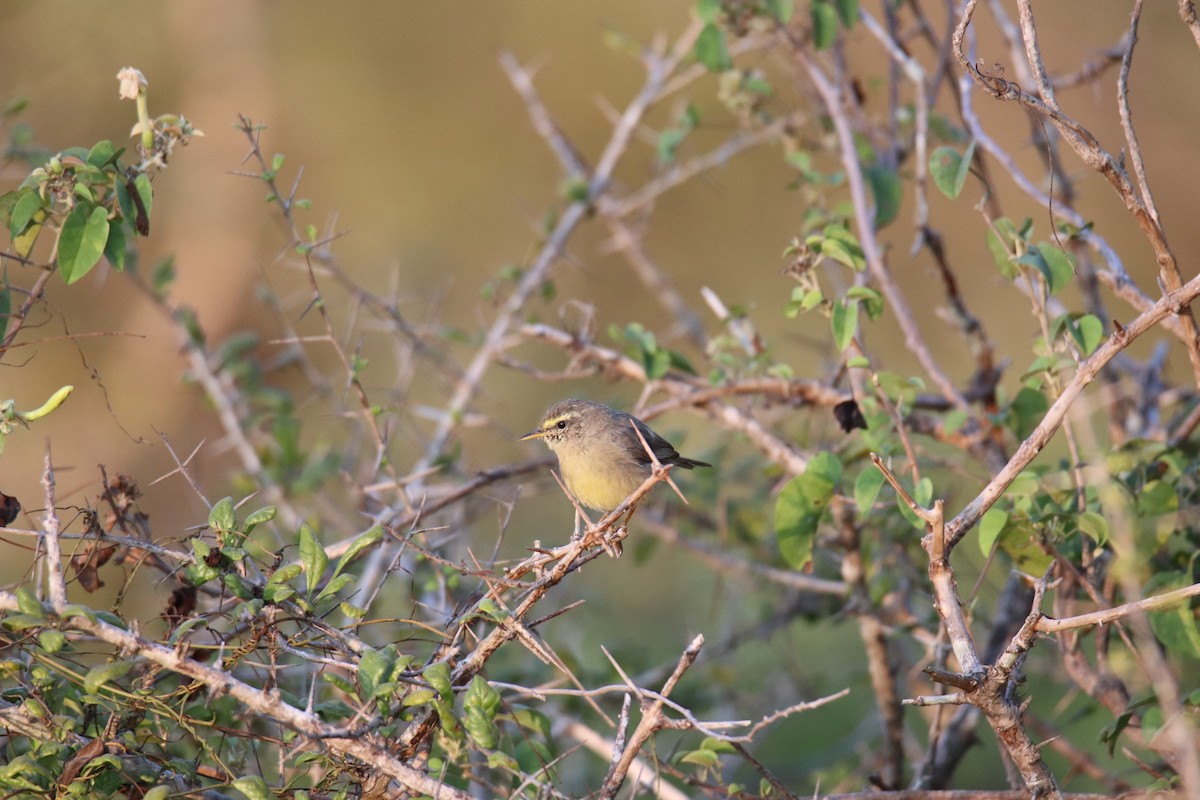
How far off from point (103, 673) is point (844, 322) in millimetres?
2753

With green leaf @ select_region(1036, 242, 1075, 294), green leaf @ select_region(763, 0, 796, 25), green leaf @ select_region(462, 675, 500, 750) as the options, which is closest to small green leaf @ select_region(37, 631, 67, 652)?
green leaf @ select_region(462, 675, 500, 750)

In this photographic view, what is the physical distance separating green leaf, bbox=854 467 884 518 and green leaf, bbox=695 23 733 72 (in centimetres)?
233

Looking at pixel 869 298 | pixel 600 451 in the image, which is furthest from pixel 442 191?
pixel 869 298

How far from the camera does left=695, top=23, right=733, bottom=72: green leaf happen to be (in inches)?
200

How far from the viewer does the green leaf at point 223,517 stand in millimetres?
3020

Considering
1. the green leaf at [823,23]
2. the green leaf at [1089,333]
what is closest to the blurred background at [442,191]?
the green leaf at [823,23]

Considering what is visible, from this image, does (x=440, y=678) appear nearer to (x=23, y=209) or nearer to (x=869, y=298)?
(x=23, y=209)

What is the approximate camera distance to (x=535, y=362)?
11.2 meters

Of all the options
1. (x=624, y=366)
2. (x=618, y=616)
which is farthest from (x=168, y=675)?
(x=618, y=616)

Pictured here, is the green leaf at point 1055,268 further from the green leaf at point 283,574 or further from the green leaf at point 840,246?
the green leaf at point 283,574

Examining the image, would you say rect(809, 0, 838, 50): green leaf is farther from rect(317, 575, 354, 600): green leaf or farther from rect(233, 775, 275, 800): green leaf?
rect(233, 775, 275, 800): green leaf

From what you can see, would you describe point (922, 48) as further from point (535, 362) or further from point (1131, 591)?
Answer: point (1131, 591)

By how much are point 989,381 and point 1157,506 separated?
116 centimetres

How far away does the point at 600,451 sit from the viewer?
17.8 feet
